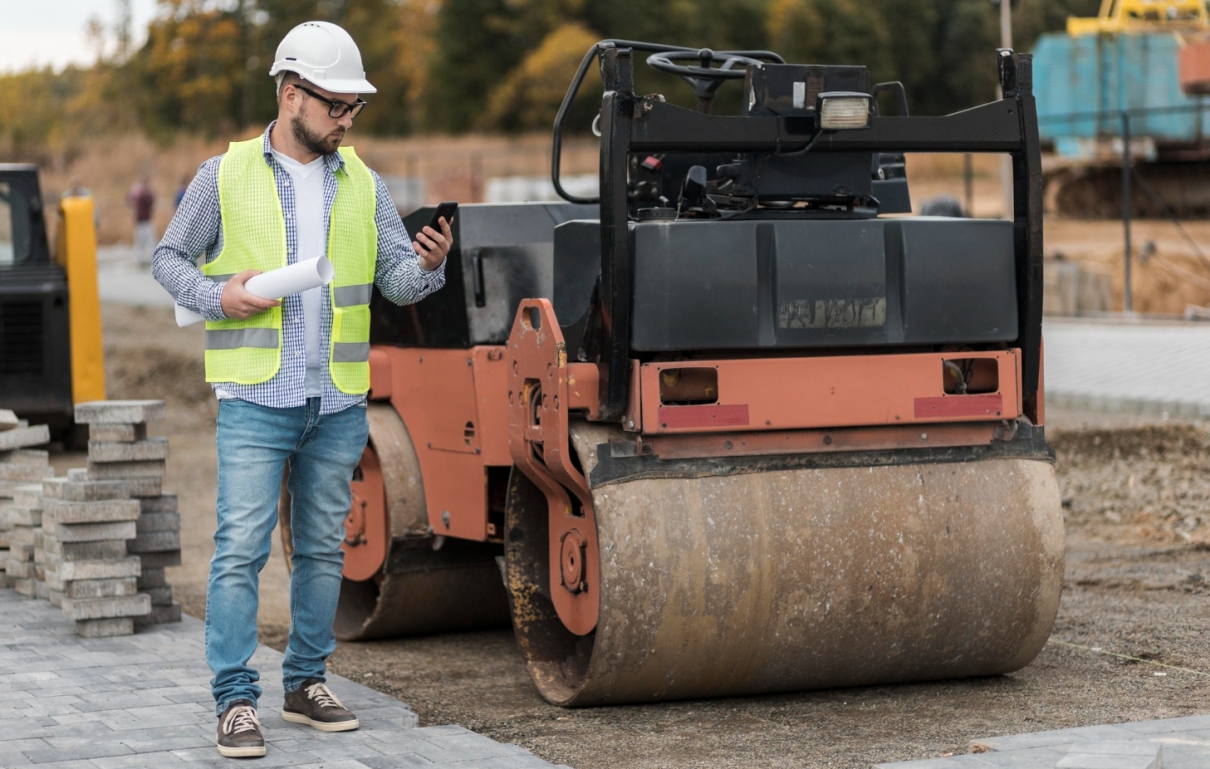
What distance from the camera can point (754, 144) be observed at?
5.06 meters

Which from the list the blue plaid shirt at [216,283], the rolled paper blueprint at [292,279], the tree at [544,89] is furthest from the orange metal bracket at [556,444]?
the tree at [544,89]

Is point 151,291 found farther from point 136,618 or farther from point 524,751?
point 524,751

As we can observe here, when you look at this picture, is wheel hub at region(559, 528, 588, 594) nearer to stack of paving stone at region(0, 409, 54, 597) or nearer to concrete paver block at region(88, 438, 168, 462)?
concrete paver block at region(88, 438, 168, 462)

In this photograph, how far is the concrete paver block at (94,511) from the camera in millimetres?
6328

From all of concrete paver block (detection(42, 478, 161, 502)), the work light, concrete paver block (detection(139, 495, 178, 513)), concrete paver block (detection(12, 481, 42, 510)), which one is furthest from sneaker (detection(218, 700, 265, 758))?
concrete paver block (detection(12, 481, 42, 510))

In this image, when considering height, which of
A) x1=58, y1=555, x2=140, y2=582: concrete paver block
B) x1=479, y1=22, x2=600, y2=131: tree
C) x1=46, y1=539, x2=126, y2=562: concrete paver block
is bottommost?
x1=58, y1=555, x2=140, y2=582: concrete paver block

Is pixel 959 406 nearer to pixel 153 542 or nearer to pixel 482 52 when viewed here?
pixel 153 542

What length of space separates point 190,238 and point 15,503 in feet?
9.52

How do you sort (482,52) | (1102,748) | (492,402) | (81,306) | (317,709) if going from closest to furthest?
1. (1102,748)
2. (317,709)
3. (492,402)
4. (81,306)
5. (482,52)

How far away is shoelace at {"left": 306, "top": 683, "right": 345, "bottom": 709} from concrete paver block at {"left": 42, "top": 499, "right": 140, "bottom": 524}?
1.80 m

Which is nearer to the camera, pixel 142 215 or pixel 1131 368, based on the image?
pixel 1131 368

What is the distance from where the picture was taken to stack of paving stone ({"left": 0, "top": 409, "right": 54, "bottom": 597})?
277 inches

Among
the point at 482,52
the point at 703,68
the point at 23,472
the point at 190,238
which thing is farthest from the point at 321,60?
the point at 482,52

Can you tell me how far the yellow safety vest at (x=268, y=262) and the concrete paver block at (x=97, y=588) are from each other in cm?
188
